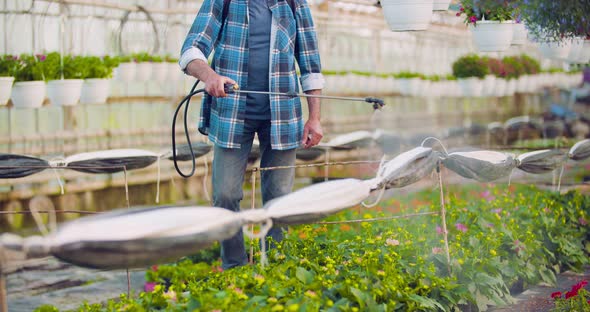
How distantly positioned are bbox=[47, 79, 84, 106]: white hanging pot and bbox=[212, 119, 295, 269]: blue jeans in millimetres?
2440

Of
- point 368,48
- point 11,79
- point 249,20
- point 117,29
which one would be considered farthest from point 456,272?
point 368,48

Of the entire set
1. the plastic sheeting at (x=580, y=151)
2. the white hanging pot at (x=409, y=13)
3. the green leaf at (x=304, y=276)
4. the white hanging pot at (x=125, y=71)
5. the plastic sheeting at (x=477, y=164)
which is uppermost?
the white hanging pot at (x=409, y=13)

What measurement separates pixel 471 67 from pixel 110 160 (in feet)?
22.9

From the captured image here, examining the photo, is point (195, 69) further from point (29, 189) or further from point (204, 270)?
point (29, 189)

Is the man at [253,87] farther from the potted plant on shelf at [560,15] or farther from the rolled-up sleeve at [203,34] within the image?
the potted plant on shelf at [560,15]

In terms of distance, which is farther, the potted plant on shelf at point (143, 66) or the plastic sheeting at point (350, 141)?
the potted plant on shelf at point (143, 66)

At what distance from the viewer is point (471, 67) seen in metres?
10.9

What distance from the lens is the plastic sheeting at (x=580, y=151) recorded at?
19.0 feet

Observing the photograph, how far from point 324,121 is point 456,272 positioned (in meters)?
7.83

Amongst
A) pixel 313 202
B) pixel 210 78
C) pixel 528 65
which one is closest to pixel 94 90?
pixel 210 78

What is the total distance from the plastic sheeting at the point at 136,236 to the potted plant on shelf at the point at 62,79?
3.59 metres

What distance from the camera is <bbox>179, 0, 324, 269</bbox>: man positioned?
3773 millimetres

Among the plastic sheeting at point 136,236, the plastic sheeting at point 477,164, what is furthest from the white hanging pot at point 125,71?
the plastic sheeting at point 136,236

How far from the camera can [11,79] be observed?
17.3ft
